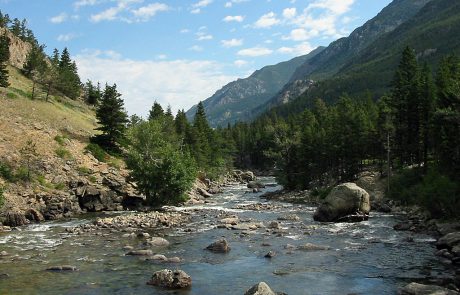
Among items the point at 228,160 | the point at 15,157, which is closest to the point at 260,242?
the point at 15,157

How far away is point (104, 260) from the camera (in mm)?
34594

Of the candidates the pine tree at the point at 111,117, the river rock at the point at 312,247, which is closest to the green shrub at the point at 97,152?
the pine tree at the point at 111,117

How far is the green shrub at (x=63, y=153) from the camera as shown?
7050 cm

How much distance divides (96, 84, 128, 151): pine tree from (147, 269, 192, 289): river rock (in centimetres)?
5901

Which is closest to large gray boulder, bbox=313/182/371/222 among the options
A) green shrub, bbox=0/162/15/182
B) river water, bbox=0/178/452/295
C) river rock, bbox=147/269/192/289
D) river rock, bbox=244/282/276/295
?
river water, bbox=0/178/452/295

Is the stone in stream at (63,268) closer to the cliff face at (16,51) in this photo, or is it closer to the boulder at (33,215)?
the boulder at (33,215)

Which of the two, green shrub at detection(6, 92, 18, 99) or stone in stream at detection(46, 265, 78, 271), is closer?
stone in stream at detection(46, 265, 78, 271)

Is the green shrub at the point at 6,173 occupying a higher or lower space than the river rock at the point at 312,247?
higher

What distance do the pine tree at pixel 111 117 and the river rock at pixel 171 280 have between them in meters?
59.0

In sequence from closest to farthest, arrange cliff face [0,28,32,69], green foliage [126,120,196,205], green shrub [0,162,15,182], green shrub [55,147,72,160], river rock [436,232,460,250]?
river rock [436,232,460,250] < green shrub [0,162,15,182] < green foliage [126,120,196,205] < green shrub [55,147,72,160] < cliff face [0,28,32,69]

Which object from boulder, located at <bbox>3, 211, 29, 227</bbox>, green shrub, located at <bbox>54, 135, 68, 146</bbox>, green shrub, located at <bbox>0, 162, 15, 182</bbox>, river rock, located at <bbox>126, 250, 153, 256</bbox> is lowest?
boulder, located at <bbox>3, 211, 29, 227</bbox>

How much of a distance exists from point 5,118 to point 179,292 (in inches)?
2362

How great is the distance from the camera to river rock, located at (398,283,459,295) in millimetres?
23388

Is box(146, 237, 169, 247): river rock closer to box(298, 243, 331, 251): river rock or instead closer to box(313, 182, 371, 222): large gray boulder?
box(298, 243, 331, 251): river rock
